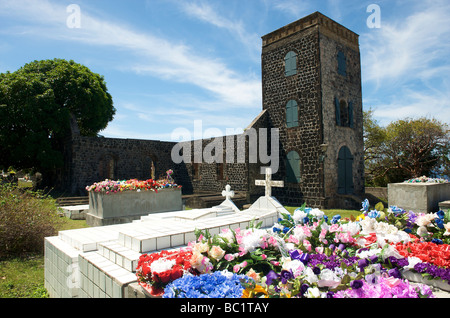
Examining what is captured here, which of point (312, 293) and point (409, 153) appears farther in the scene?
point (409, 153)

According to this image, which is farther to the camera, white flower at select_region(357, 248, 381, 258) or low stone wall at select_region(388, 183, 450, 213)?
low stone wall at select_region(388, 183, 450, 213)

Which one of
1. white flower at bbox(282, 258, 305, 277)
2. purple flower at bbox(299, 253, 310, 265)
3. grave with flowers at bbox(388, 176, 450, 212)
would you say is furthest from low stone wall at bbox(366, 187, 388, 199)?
white flower at bbox(282, 258, 305, 277)

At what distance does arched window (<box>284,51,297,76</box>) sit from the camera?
15539 mm

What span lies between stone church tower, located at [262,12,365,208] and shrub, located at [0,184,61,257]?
38.5 ft

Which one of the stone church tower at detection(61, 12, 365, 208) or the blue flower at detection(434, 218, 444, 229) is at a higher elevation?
the stone church tower at detection(61, 12, 365, 208)

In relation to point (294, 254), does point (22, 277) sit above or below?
below

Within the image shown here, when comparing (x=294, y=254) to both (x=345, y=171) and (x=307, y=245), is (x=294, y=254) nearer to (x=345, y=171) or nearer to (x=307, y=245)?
(x=307, y=245)

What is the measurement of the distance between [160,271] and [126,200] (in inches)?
296

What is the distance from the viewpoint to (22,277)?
4.84 m

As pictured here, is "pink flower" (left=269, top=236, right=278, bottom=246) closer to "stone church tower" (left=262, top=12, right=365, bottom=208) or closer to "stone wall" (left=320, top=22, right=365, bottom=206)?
"stone church tower" (left=262, top=12, right=365, bottom=208)

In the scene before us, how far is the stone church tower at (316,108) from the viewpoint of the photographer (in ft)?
47.7

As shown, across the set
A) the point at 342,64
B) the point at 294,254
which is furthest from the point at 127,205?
the point at 342,64

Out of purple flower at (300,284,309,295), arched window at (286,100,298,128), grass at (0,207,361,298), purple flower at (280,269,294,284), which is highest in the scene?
arched window at (286,100,298,128)
